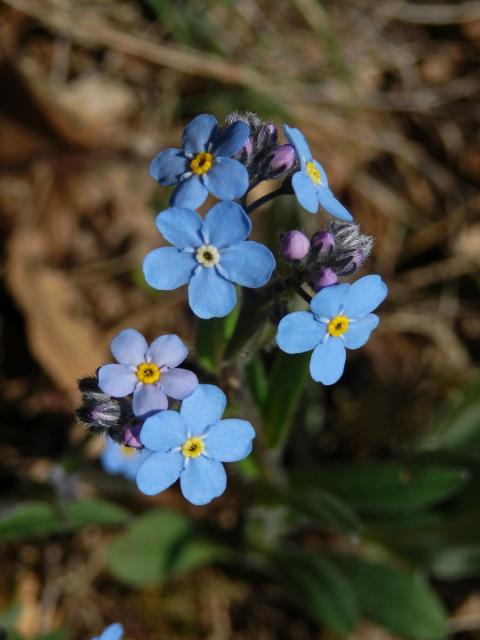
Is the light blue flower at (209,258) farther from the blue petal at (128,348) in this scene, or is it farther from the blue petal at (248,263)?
the blue petal at (128,348)

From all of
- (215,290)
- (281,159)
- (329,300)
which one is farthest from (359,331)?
(281,159)

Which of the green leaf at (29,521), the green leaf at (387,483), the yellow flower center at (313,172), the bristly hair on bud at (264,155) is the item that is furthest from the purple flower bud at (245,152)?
the green leaf at (29,521)

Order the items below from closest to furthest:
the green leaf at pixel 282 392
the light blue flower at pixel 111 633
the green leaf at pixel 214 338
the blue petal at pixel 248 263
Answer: the blue petal at pixel 248 263, the light blue flower at pixel 111 633, the green leaf at pixel 214 338, the green leaf at pixel 282 392

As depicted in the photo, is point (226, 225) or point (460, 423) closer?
point (226, 225)

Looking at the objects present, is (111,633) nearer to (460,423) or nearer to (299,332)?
(299,332)

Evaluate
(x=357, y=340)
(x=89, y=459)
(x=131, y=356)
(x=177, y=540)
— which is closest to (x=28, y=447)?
(x=89, y=459)

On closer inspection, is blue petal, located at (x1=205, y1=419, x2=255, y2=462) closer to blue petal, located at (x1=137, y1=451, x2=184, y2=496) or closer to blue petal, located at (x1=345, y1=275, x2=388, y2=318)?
blue petal, located at (x1=137, y1=451, x2=184, y2=496)
